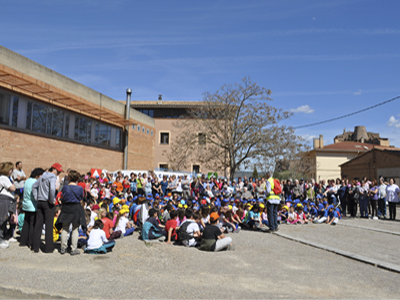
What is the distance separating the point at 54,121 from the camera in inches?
819

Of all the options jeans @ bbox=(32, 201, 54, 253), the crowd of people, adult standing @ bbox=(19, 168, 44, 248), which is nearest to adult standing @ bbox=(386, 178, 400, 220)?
the crowd of people

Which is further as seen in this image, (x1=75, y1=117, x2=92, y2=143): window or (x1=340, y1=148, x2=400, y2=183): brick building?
(x1=340, y1=148, x2=400, y2=183): brick building

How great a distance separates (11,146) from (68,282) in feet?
45.7

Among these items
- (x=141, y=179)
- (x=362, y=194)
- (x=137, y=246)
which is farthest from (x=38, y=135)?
(x=362, y=194)

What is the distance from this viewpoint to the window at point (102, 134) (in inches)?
1018

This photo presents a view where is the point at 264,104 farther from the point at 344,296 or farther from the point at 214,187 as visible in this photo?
the point at 344,296

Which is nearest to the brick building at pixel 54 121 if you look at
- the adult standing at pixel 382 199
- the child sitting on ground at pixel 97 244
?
the child sitting on ground at pixel 97 244

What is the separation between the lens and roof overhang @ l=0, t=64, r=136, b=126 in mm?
16745

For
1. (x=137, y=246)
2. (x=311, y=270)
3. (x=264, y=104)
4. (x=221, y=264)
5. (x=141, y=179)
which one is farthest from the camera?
(x=264, y=104)

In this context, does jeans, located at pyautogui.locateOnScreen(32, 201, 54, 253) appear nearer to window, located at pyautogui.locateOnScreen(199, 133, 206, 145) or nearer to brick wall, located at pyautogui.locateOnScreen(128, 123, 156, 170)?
brick wall, located at pyautogui.locateOnScreen(128, 123, 156, 170)

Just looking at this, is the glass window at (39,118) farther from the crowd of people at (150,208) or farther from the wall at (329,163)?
the wall at (329,163)

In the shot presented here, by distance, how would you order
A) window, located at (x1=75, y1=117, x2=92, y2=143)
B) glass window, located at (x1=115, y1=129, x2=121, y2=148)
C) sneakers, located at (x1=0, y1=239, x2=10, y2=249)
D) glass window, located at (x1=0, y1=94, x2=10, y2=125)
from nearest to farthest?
sneakers, located at (x1=0, y1=239, x2=10, y2=249), glass window, located at (x1=0, y1=94, x2=10, y2=125), window, located at (x1=75, y1=117, x2=92, y2=143), glass window, located at (x1=115, y1=129, x2=121, y2=148)

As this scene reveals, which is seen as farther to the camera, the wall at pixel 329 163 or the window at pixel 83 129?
the wall at pixel 329 163

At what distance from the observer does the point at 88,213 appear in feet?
31.4
